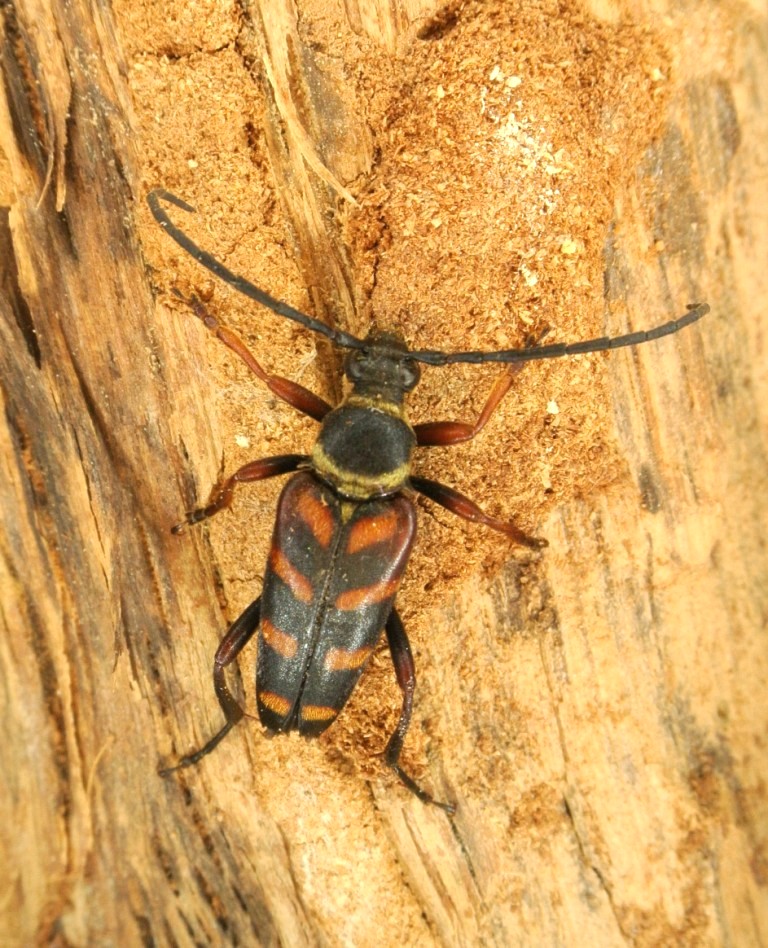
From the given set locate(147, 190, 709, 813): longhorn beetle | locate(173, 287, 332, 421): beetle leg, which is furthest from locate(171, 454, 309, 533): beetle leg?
locate(173, 287, 332, 421): beetle leg

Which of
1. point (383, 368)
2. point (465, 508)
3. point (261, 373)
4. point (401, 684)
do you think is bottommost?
point (401, 684)

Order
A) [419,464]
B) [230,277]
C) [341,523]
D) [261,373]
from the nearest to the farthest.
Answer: [230,277] → [261,373] → [341,523] → [419,464]

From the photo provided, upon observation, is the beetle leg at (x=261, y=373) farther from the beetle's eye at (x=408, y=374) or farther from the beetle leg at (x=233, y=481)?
the beetle's eye at (x=408, y=374)

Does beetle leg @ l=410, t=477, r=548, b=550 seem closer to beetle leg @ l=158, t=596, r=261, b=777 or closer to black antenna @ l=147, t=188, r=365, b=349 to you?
black antenna @ l=147, t=188, r=365, b=349

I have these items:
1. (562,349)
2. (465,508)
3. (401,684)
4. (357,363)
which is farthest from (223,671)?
(562,349)

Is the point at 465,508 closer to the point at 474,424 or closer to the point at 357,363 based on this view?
the point at 474,424

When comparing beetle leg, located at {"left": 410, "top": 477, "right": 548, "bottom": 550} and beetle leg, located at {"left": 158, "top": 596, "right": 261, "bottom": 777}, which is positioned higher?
beetle leg, located at {"left": 410, "top": 477, "right": 548, "bottom": 550}

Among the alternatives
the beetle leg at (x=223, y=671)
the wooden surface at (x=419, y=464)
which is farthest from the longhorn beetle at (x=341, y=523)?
the wooden surface at (x=419, y=464)

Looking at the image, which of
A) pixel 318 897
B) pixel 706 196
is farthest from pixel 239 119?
pixel 318 897
